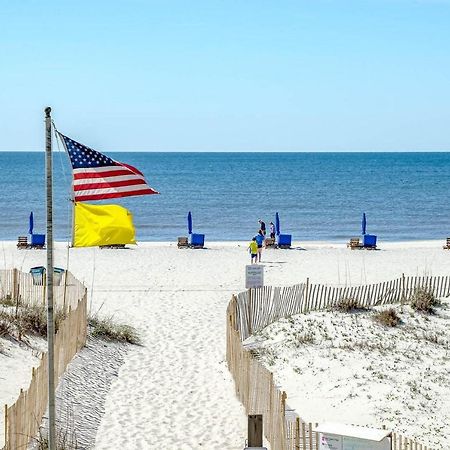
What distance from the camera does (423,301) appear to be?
22.3 meters

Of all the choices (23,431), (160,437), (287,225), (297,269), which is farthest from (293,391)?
(287,225)

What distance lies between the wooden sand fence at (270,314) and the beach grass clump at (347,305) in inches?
5.9

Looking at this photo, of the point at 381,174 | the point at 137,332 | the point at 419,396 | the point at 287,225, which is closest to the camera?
the point at 419,396

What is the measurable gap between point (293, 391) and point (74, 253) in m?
21.2

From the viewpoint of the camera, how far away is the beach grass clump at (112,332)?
20.8 metres

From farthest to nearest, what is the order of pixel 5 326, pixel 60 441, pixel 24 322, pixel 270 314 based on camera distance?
pixel 270 314 → pixel 24 322 → pixel 5 326 → pixel 60 441

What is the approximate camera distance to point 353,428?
10680mm

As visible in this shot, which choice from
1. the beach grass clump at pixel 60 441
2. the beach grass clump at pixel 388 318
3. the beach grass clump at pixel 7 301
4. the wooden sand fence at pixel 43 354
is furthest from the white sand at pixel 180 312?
the beach grass clump at pixel 388 318

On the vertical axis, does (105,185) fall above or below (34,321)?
above

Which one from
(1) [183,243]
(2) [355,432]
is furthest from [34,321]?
(1) [183,243]

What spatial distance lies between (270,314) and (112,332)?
3753 mm

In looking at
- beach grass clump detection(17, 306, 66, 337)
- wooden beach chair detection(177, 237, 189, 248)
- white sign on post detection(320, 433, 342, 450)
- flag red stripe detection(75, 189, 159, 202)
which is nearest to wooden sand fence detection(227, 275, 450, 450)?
white sign on post detection(320, 433, 342, 450)

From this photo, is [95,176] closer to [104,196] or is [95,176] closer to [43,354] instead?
[104,196]

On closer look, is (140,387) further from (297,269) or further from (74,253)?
(74,253)
